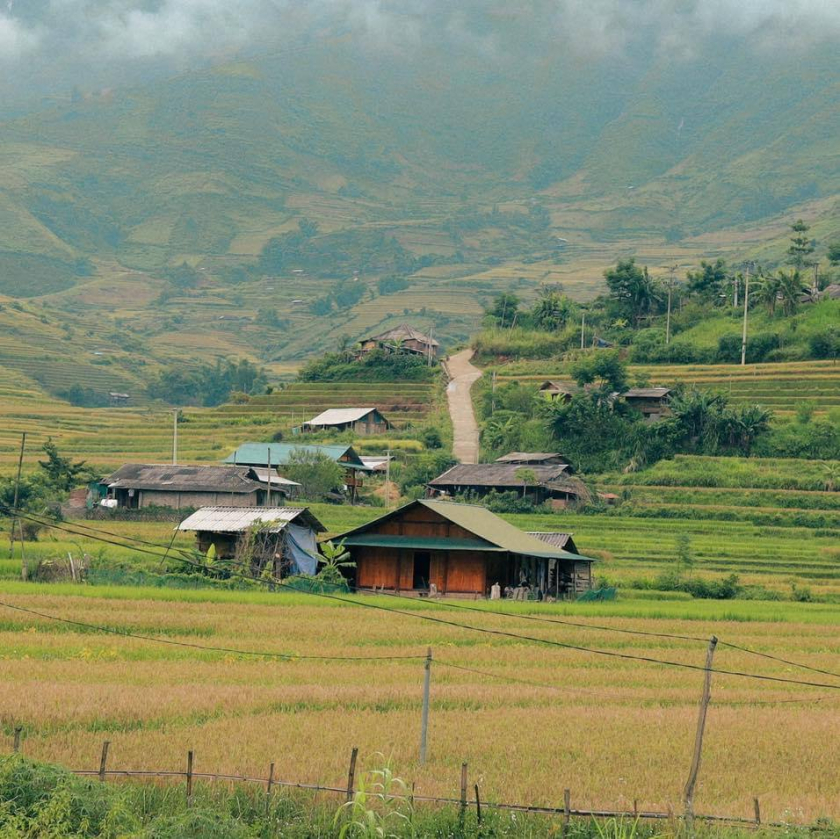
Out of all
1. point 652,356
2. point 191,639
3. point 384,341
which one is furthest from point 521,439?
point 191,639

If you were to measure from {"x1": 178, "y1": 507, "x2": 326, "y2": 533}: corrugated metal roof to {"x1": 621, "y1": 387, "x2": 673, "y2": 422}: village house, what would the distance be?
32.6 m

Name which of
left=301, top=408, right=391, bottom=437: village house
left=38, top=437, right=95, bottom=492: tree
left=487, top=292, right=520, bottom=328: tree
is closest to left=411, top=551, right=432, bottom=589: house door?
left=38, top=437, right=95, bottom=492: tree

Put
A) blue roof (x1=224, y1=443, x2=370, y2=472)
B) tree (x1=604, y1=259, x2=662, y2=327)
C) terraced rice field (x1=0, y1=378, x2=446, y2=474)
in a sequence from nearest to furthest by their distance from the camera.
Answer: blue roof (x1=224, y1=443, x2=370, y2=472)
terraced rice field (x1=0, y1=378, x2=446, y2=474)
tree (x1=604, y1=259, x2=662, y2=327)

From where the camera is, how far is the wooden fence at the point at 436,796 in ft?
44.8

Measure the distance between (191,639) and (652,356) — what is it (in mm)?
59036

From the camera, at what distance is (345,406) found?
274 ft

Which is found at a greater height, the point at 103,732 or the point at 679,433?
the point at 679,433

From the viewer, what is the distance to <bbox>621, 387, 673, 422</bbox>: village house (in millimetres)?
69750

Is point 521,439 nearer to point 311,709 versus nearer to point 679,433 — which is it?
point 679,433

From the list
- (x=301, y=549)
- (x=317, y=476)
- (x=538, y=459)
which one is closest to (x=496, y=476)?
(x=538, y=459)

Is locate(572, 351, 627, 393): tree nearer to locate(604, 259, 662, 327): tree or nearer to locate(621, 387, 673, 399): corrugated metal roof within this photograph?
locate(621, 387, 673, 399): corrugated metal roof

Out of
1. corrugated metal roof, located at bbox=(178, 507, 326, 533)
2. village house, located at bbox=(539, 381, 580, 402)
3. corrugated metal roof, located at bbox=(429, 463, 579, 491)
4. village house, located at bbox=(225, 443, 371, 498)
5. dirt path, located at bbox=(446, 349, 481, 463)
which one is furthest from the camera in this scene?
dirt path, located at bbox=(446, 349, 481, 463)

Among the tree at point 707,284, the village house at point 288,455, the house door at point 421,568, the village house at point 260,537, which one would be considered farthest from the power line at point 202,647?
the tree at point 707,284

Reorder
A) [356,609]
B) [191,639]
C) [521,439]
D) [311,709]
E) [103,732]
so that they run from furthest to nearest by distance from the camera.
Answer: [521,439], [356,609], [191,639], [311,709], [103,732]
